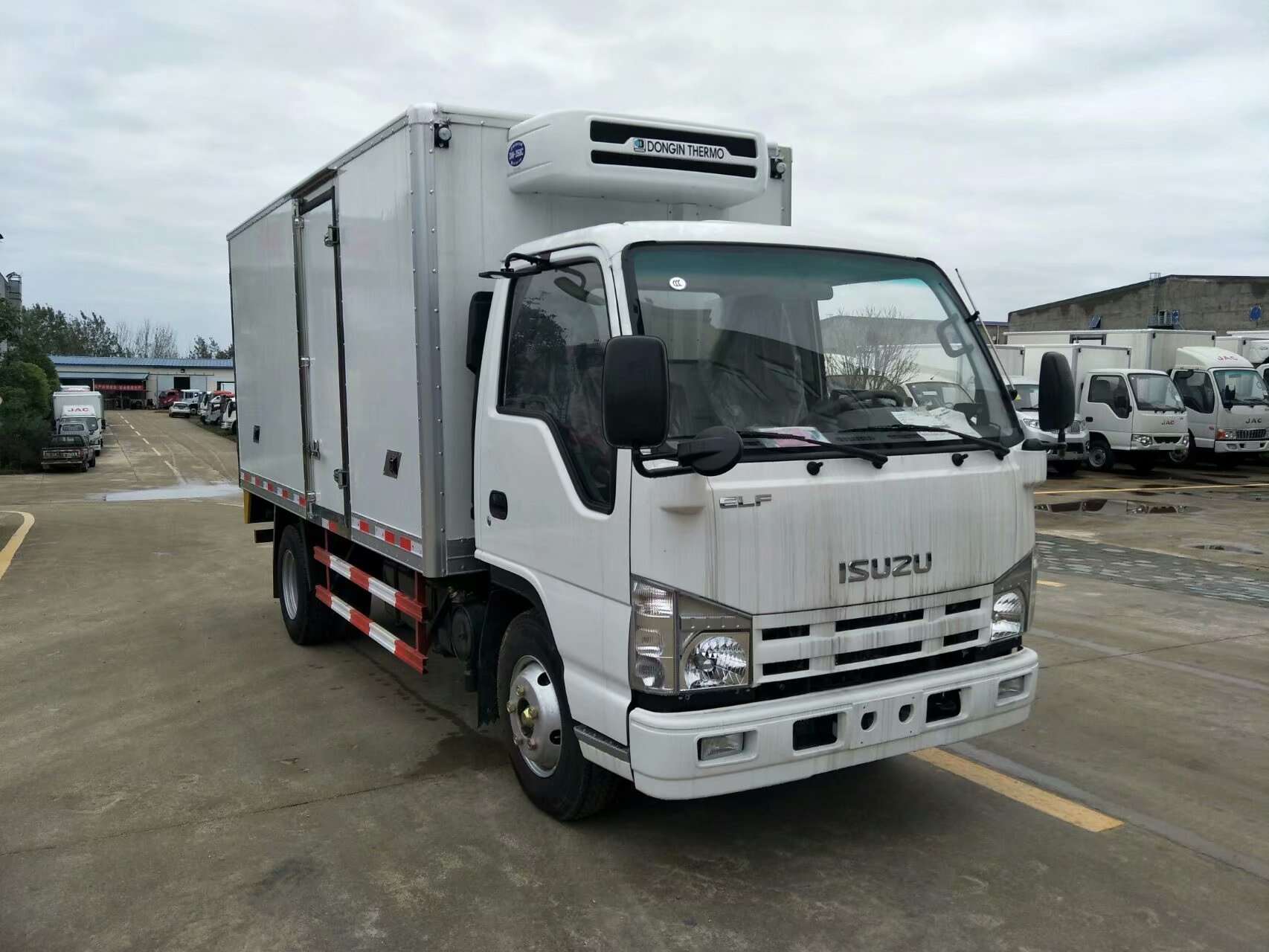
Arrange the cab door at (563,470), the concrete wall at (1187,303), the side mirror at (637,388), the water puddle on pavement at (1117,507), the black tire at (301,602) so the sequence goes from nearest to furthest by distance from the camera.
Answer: the side mirror at (637,388)
the cab door at (563,470)
the black tire at (301,602)
the water puddle on pavement at (1117,507)
the concrete wall at (1187,303)

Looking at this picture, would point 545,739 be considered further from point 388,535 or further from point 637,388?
point 637,388

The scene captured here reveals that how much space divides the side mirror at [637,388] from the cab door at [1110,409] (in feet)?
68.5

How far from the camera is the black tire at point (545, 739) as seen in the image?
13.8 ft

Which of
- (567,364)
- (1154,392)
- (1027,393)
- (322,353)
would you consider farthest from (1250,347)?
(567,364)

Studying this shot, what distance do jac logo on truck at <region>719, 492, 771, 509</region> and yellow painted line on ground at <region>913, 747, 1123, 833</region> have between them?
5.74ft

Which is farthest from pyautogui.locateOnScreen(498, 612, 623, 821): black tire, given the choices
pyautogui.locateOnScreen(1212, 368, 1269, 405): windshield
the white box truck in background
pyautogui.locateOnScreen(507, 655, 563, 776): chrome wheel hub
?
the white box truck in background

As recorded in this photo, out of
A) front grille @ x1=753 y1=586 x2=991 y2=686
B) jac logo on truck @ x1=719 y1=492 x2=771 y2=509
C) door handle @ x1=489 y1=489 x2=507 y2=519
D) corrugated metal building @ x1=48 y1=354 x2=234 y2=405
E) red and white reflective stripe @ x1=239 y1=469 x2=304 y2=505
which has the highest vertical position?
corrugated metal building @ x1=48 y1=354 x2=234 y2=405

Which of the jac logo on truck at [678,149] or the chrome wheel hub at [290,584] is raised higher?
the jac logo on truck at [678,149]

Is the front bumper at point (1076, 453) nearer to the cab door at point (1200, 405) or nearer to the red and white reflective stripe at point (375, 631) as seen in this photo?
the cab door at point (1200, 405)

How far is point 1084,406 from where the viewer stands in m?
22.6

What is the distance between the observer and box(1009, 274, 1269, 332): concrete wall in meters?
40.0

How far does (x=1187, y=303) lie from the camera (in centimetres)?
4156

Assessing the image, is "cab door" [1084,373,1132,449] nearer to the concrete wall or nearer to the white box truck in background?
the white box truck in background

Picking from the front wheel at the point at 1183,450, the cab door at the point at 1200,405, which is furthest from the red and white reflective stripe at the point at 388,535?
the cab door at the point at 1200,405
